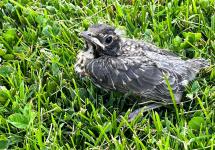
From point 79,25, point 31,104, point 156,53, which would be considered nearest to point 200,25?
point 156,53

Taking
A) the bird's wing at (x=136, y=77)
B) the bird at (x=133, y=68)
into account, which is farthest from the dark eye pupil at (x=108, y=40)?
the bird's wing at (x=136, y=77)

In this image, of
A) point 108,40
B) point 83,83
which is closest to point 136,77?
point 108,40

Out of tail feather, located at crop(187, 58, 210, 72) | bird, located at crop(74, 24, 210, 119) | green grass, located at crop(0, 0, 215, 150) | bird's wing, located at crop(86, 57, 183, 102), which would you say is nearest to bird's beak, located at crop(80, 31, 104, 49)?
bird, located at crop(74, 24, 210, 119)

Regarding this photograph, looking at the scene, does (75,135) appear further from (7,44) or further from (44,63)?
(7,44)

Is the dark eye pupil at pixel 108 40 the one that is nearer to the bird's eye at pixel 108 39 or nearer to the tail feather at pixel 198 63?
the bird's eye at pixel 108 39

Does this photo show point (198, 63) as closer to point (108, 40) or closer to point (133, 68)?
point (133, 68)

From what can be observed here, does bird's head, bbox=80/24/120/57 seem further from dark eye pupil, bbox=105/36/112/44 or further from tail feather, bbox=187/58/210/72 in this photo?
tail feather, bbox=187/58/210/72
